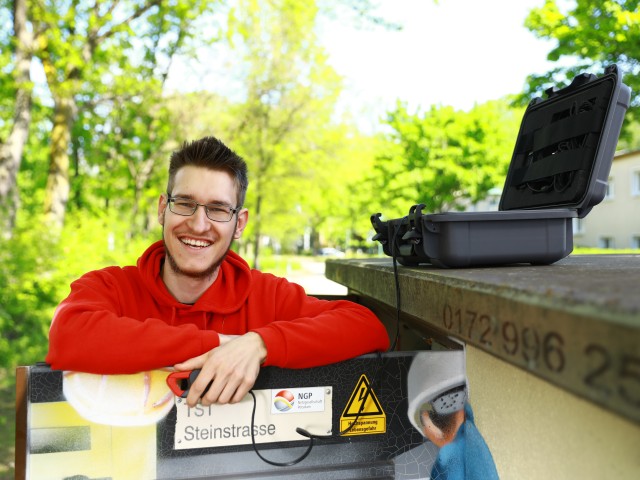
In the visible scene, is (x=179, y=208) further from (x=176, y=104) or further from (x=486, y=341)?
(x=176, y=104)

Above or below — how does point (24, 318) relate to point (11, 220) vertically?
below

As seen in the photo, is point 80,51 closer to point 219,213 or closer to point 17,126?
point 17,126

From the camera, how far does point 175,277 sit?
2.38 meters

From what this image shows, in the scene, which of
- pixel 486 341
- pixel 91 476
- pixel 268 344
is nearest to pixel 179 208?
pixel 268 344

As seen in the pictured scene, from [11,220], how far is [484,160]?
77.1ft

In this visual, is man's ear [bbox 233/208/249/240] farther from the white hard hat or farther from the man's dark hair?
the white hard hat

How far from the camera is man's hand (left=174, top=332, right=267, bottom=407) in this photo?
5.06 feet

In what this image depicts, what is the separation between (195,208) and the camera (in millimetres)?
2326

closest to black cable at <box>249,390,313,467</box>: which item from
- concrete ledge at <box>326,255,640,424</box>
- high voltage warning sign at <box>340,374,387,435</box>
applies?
high voltage warning sign at <box>340,374,387,435</box>

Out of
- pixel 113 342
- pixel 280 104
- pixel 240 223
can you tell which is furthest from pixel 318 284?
pixel 113 342

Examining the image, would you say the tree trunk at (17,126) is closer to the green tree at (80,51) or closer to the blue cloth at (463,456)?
the green tree at (80,51)

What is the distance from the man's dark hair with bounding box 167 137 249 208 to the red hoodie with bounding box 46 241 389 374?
0.32 metres

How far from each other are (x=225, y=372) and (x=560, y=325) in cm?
94

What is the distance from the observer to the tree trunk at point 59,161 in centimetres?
984
